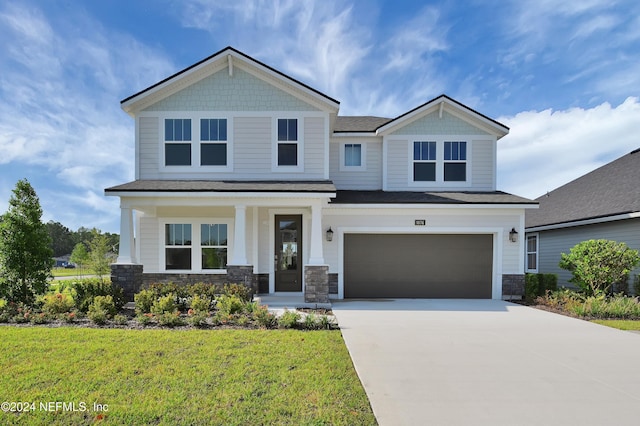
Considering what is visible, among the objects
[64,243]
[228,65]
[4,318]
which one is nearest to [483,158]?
[228,65]

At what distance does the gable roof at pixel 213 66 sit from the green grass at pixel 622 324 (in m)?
9.02

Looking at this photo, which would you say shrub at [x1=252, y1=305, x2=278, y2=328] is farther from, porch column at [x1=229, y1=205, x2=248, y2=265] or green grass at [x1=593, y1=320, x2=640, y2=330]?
green grass at [x1=593, y1=320, x2=640, y2=330]

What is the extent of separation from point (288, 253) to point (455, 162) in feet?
22.2

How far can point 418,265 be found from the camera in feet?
38.7

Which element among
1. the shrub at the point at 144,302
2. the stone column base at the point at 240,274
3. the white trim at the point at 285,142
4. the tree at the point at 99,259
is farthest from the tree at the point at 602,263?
the tree at the point at 99,259

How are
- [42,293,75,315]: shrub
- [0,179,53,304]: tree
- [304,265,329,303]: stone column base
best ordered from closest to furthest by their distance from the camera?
[42,293,75,315]: shrub
[0,179,53,304]: tree
[304,265,329,303]: stone column base

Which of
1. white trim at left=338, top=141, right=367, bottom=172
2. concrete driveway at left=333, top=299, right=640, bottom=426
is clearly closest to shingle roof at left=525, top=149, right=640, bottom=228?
concrete driveway at left=333, top=299, right=640, bottom=426

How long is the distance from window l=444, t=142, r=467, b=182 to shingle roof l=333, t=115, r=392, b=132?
2.79 meters

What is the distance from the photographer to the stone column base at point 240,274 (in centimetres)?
1020

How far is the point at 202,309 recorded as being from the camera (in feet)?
26.9

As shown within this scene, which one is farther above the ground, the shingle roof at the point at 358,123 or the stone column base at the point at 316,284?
the shingle roof at the point at 358,123

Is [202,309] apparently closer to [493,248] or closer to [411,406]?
[411,406]

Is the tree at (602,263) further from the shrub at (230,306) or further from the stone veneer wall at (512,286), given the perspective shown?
the shrub at (230,306)

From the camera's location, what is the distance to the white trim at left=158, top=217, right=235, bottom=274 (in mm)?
11750
